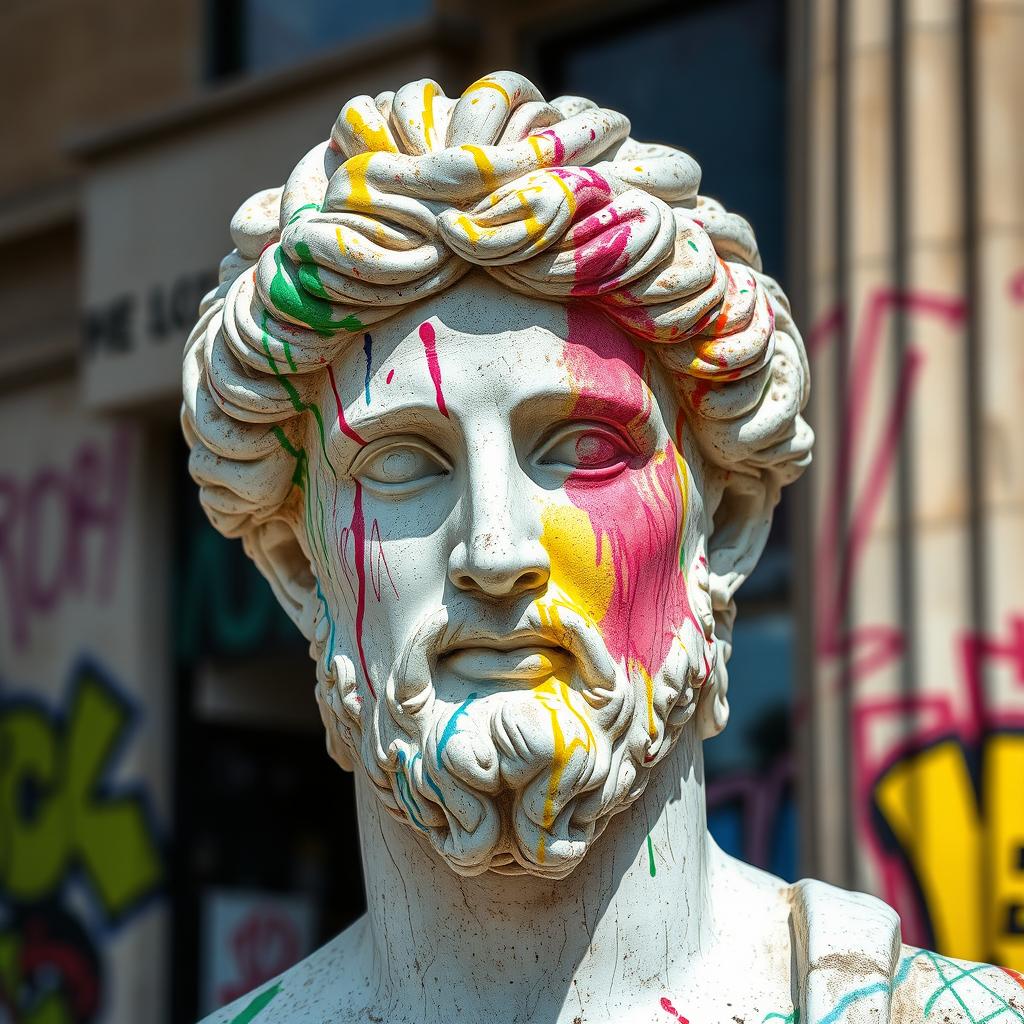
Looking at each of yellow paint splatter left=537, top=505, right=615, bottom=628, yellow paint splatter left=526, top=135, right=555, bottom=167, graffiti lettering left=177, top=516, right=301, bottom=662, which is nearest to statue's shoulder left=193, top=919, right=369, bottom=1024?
yellow paint splatter left=537, top=505, right=615, bottom=628

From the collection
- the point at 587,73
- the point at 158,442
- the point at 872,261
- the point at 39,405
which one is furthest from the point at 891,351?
the point at 39,405

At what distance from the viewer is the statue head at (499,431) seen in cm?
260

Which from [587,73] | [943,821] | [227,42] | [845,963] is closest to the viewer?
[845,963]

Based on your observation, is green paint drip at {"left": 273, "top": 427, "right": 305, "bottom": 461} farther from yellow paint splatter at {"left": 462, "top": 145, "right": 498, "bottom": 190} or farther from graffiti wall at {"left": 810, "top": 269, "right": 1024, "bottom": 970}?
graffiti wall at {"left": 810, "top": 269, "right": 1024, "bottom": 970}

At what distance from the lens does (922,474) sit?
6.23 metres

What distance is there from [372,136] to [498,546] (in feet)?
2.05

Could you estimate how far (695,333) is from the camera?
2750mm

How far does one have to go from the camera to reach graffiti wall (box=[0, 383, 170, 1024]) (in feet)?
32.1

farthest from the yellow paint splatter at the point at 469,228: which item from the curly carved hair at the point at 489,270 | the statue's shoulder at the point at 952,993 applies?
the statue's shoulder at the point at 952,993

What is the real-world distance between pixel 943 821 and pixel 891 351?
146 cm

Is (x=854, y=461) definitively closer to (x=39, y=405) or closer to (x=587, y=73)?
(x=587, y=73)

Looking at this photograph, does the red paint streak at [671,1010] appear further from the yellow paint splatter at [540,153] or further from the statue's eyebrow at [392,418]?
the yellow paint splatter at [540,153]

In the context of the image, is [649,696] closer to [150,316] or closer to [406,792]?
[406,792]

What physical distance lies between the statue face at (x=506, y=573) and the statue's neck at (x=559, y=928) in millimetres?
112
